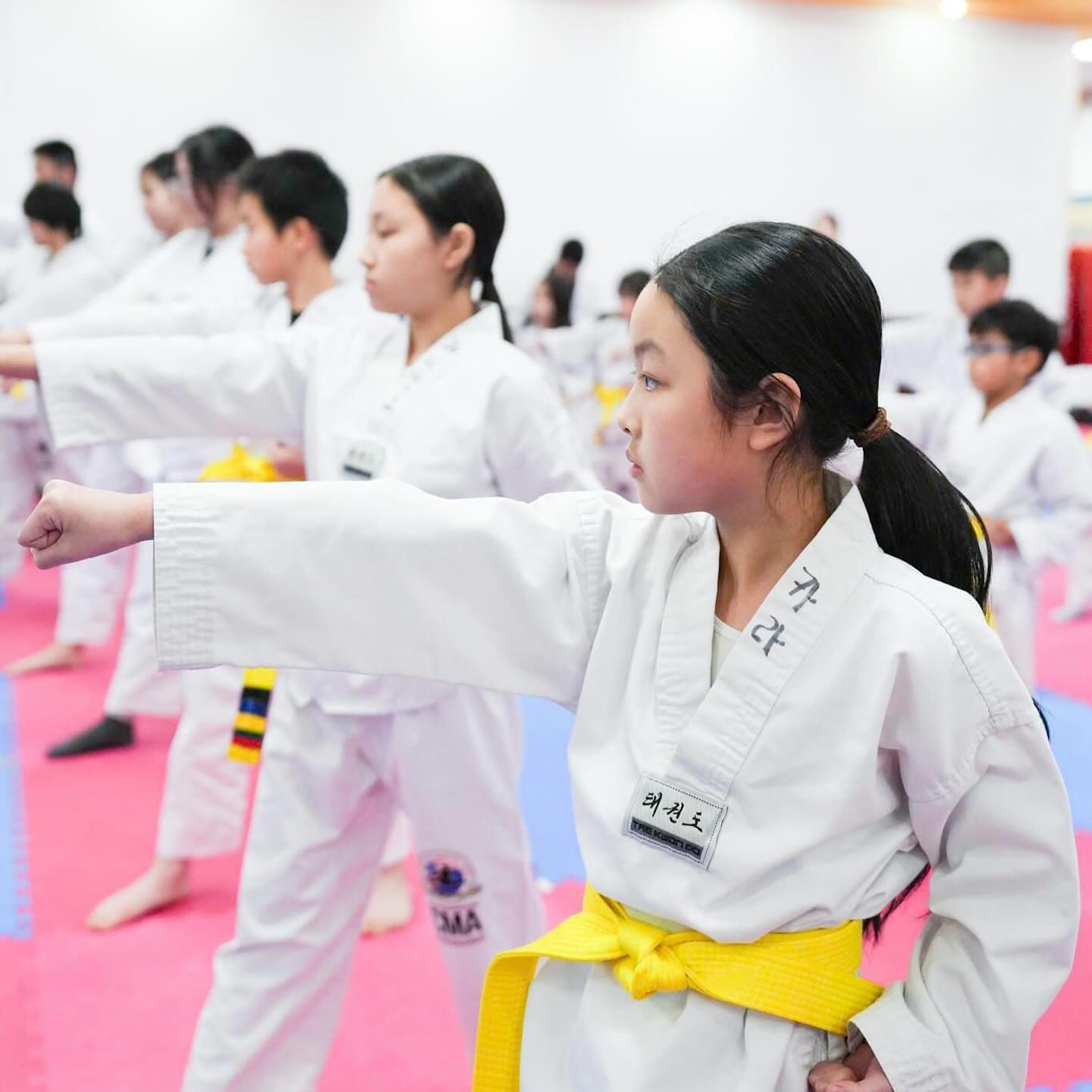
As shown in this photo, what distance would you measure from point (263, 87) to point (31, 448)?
5214mm

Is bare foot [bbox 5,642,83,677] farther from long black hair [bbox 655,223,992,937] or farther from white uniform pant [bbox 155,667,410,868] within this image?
long black hair [bbox 655,223,992,937]

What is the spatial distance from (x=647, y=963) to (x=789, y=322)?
24.5 inches

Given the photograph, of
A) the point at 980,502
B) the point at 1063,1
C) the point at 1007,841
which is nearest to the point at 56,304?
the point at 980,502

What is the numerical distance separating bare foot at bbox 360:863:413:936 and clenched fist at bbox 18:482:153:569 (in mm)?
1748

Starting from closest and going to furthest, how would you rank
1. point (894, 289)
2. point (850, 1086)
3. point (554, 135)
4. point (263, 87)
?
point (850, 1086) < point (263, 87) < point (554, 135) < point (894, 289)

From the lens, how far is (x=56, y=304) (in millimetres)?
5359

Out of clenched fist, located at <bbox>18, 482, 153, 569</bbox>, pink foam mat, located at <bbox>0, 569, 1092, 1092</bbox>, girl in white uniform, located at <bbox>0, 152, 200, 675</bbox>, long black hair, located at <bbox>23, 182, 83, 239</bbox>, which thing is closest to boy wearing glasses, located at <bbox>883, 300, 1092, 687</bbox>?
pink foam mat, located at <bbox>0, 569, 1092, 1092</bbox>

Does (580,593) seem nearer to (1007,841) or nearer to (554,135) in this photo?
(1007,841)

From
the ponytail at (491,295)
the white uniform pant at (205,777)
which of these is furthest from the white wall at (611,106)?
the ponytail at (491,295)

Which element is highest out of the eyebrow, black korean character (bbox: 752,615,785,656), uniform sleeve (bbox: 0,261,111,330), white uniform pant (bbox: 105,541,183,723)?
the eyebrow

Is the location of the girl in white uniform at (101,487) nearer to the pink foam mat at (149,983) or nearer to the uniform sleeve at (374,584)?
the pink foam mat at (149,983)

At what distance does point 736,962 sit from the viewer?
1232 millimetres

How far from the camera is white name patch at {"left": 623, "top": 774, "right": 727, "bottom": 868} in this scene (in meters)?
1.22

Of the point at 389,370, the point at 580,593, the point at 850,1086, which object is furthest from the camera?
the point at 389,370
